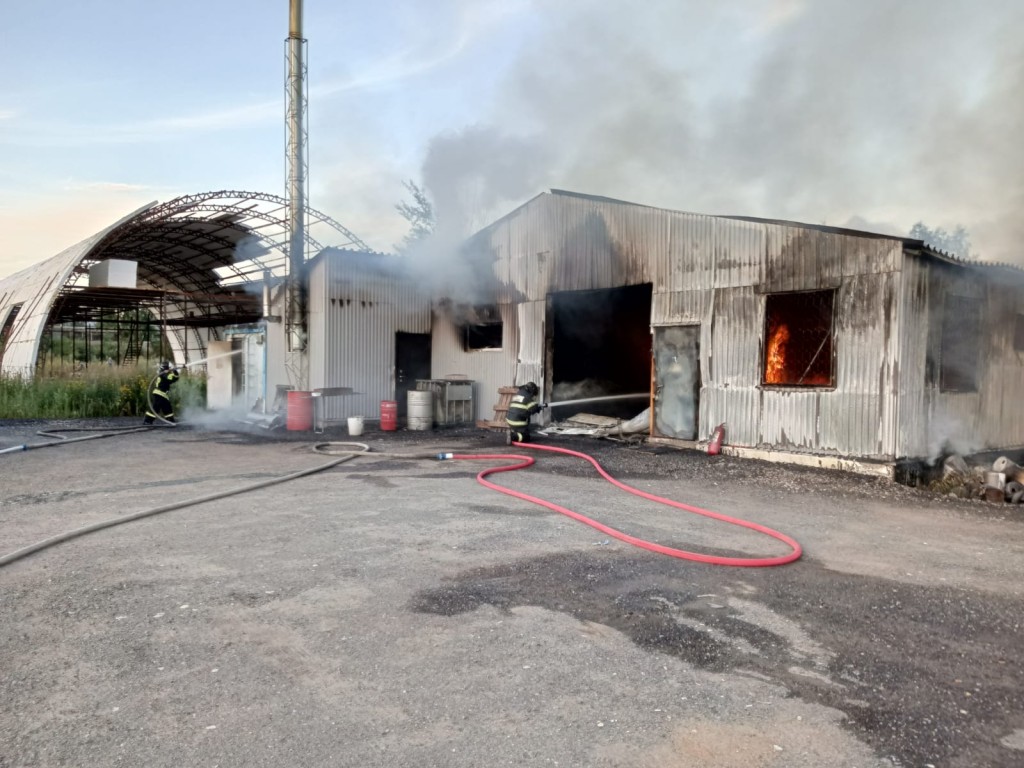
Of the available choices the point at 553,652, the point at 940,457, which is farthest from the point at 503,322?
the point at 553,652

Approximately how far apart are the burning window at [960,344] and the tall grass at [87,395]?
17.3m

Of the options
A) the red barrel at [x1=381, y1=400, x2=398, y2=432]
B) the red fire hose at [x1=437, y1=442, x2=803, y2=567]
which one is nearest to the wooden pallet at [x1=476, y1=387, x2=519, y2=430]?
the red barrel at [x1=381, y1=400, x2=398, y2=432]

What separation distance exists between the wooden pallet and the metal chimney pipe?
15.4 ft

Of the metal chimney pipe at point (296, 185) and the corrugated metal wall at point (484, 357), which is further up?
the metal chimney pipe at point (296, 185)

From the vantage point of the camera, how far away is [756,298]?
11133mm

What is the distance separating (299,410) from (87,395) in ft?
23.7

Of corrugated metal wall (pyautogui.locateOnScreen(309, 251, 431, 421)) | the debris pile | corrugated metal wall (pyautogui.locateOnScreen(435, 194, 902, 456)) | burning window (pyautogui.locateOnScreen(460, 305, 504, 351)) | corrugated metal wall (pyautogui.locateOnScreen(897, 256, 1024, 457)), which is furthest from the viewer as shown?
burning window (pyautogui.locateOnScreen(460, 305, 504, 351))

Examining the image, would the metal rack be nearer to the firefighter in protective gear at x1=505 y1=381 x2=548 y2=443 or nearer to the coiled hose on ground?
the firefighter in protective gear at x1=505 y1=381 x2=548 y2=443

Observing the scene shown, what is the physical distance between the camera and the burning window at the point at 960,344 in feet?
33.9

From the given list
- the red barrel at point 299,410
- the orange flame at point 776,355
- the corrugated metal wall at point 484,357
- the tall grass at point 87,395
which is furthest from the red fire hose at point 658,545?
the tall grass at point 87,395

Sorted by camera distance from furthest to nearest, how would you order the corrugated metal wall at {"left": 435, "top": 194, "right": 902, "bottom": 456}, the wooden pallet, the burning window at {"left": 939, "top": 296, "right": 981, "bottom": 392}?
the wooden pallet, the burning window at {"left": 939, "top": 296, "right": 981, "bottom": 392}, the corrugated metal wall at {"left": 435, "top": 194, "right": 902, "bottom": 456}

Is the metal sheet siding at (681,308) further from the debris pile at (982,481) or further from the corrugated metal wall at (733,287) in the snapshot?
the debris pile at (982,481)

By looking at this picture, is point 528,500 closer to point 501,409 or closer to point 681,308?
point 681,308

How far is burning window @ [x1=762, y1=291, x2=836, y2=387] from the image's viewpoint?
10336 millimetres
